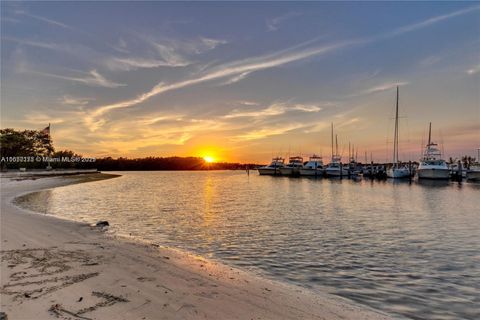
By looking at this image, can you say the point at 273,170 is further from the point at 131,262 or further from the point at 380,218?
the point at 131,262

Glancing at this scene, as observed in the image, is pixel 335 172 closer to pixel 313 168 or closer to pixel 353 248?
pixel 313 168

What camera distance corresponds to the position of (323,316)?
6.19 meters

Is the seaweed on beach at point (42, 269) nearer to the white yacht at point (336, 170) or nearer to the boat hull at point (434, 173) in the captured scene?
the boat hull at point (434, 173)

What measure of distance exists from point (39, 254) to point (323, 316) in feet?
26.6

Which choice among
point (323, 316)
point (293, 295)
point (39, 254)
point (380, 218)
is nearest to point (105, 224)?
point (39, 254)

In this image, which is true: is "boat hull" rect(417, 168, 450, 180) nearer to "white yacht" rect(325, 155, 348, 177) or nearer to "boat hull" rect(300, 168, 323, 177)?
"white yacht" rect(325, 155, 348, 177)

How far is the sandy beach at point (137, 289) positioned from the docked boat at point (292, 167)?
105392 mm

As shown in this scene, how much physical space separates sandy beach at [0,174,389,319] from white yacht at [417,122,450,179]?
79.9 meters

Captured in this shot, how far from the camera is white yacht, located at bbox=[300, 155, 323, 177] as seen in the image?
107875 mm

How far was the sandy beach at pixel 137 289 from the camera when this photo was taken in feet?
19.3

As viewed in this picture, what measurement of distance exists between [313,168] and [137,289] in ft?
345

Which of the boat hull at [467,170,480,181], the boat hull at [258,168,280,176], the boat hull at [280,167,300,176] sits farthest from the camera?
the boat hull at [258,168,280,176]

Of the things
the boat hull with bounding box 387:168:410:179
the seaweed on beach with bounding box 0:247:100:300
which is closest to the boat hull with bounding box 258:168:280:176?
the boat hull with bounding box 387:168:410:179

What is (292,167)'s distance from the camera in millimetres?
115375
